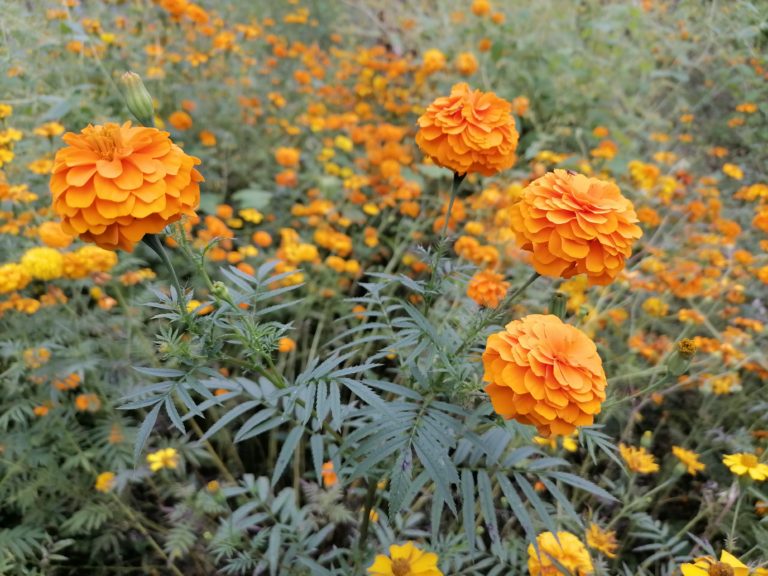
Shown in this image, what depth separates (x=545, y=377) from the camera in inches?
32.9

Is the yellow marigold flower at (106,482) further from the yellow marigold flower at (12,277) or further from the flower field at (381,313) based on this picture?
the yellow marigold flower at (12,277)

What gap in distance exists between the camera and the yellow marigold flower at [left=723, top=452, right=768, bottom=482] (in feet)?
3.96

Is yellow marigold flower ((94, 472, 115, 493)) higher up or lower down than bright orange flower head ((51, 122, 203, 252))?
lower down

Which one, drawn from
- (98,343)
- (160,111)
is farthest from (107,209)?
(160,111)

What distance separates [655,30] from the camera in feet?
11.7

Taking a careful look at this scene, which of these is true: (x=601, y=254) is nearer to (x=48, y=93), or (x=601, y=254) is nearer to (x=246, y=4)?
(x=48, y=93)

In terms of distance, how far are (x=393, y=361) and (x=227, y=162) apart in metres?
1.47

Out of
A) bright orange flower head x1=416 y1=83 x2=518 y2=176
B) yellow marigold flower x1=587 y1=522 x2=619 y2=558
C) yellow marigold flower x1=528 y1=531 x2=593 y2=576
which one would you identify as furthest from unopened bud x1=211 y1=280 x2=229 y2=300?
yellow marigold flower x1=587 y1=522 x2=619 y2=558

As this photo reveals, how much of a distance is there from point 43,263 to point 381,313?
1.09 m

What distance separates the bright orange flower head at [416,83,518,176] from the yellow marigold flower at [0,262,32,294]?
1218 millimetres

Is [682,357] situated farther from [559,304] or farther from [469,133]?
[469,133]

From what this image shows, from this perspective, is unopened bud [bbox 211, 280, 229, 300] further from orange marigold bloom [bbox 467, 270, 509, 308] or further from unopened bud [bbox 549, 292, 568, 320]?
unopened bud [bbox 549, 292, 568, 320]

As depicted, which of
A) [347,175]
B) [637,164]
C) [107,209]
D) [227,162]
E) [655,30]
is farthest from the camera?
[655,30]

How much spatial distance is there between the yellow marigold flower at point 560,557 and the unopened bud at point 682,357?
423 mm
